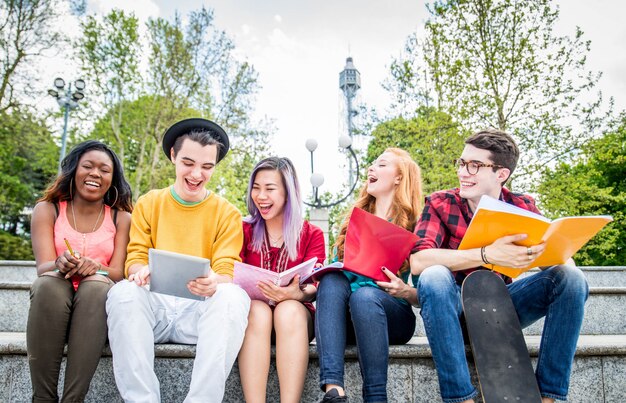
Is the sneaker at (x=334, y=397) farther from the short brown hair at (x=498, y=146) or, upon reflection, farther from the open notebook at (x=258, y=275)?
the short brown hair at (x=498, y=146)

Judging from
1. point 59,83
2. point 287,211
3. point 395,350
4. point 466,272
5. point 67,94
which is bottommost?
point 395,350

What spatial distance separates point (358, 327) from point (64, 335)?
1.47m

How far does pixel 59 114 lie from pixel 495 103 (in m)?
14.1

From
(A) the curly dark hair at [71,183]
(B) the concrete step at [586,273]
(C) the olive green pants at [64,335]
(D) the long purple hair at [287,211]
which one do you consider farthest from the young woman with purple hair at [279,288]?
(B) the concrete step at [586,273]

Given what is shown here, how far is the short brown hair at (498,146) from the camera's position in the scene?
8.95 feet

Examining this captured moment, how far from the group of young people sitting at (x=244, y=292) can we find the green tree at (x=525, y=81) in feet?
27.8

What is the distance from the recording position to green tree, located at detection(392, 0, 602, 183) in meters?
10.6

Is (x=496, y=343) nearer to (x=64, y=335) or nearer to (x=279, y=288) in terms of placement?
(x=279, y=288)

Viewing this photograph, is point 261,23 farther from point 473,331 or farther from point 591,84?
point 473,331

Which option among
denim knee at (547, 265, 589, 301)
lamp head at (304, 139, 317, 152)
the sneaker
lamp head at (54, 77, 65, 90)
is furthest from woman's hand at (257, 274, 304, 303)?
lamp head at (54, 77, 65, 90)

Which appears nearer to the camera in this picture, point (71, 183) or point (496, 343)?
point (496, 343)

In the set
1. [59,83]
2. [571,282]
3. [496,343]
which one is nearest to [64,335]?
[496,343]

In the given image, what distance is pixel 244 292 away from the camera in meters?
2.40

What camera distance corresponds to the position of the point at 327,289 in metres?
2.45
